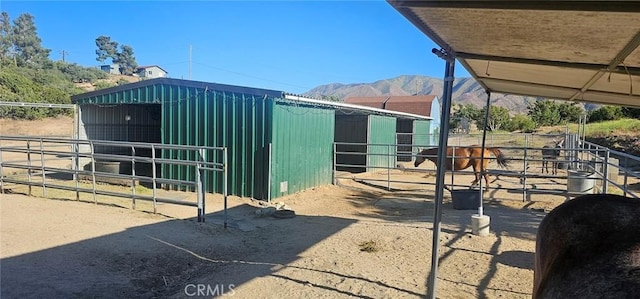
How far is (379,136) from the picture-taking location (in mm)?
14516

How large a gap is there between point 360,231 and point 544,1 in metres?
4.39

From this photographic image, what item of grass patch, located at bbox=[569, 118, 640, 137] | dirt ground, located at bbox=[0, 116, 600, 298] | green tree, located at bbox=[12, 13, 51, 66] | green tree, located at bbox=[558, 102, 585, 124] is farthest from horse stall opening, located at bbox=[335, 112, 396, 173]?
green tree, located at bbox=[12, 13, 51, 66]

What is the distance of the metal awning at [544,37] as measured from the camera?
1806mm

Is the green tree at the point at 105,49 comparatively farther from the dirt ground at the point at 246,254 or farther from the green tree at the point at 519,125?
the dirt ground at the point at 246,254

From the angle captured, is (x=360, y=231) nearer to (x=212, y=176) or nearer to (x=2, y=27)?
(x=212, y=176)

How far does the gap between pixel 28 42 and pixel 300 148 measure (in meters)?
67.2

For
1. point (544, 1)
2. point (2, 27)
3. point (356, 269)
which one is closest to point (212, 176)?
point (356, 269)

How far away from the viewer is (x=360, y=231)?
18.9 feet

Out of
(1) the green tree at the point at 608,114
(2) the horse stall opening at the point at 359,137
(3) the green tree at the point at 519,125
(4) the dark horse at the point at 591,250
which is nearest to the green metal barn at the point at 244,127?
(2) the horse stall opening at the point at 359,137

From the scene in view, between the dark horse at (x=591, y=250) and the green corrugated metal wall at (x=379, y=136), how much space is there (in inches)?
435

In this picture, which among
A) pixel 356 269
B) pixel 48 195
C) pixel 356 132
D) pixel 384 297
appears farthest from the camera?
pixel 356 132

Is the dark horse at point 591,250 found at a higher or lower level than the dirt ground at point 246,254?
higher

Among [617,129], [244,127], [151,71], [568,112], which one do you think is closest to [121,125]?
[244,127]

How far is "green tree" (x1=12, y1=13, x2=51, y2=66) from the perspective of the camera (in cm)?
5898
